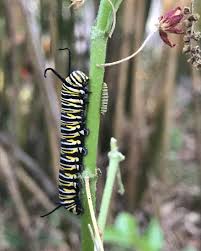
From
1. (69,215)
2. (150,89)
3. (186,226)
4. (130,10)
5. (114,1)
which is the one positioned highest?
(114,1)

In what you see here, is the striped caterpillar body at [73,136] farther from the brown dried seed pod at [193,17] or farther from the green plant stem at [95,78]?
the brown dried seed pod at [193,17]

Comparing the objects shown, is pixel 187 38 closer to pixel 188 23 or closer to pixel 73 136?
pixel 188 23

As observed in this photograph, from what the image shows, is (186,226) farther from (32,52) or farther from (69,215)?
(32,52)

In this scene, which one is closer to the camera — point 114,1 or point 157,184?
point 114,1

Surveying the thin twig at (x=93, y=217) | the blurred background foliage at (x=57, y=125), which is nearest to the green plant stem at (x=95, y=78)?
the thin twig at (x=93, y=217)

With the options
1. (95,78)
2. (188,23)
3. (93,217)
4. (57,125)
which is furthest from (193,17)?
(57,125)

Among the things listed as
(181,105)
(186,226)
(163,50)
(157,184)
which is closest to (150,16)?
(163,50)

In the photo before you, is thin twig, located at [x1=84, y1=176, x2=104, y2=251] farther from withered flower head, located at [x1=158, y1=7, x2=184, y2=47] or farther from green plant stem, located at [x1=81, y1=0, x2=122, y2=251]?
withered flower head, located at [x1=158, y1=7, x2=184, y2=47]
